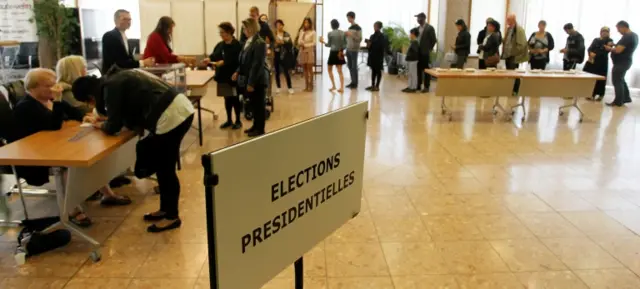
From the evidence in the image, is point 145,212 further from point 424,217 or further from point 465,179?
point 465,179

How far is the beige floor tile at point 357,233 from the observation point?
347 centimetres

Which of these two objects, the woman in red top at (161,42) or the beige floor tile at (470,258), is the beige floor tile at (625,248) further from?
the woman in red top at (161,42)

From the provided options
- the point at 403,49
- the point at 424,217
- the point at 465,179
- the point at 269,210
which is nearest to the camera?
the point at 269,210

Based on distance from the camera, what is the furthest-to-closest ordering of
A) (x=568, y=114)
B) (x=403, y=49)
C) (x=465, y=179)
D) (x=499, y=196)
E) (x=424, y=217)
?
1. (x=403, y=49)
2. (x=568, y=114)
3. (x=465, y=179)
4. (x=499, y=196)
5. (x=424, y=217)

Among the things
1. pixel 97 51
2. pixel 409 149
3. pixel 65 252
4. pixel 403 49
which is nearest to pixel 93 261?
pixel 65 252

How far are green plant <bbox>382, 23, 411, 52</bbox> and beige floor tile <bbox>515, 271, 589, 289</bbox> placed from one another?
34.8 ft

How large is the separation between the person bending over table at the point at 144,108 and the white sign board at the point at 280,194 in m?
1.83

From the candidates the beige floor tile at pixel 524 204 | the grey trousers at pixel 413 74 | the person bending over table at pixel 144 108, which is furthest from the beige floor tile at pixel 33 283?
the grey trousers at pixel 413 74

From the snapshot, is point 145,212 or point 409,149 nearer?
point 145,212

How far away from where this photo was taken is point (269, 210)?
1.40 m

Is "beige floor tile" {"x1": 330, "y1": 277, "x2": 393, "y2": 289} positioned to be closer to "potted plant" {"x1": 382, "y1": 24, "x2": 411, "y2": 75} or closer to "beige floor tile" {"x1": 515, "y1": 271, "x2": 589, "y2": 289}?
"beige floor tile" {"x1": 515, "y1": 271, "x2": 589, "y2": 289}

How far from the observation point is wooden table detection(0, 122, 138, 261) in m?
2.85

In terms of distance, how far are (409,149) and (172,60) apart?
2785 millimetres

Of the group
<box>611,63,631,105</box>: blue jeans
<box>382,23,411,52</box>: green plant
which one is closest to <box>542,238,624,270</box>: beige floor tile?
<box>611,63,631,105</box>: blue jeans
